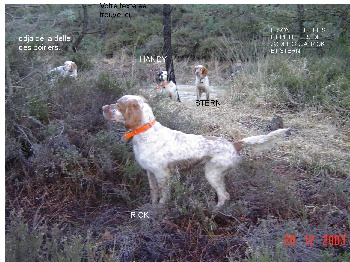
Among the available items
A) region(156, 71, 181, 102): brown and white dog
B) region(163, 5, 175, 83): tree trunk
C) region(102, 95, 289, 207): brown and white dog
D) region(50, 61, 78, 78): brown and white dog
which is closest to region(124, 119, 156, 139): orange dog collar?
region(102, 95, 289, 207): brown and white dog

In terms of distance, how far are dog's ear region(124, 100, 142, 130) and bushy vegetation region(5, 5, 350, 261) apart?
544 mm

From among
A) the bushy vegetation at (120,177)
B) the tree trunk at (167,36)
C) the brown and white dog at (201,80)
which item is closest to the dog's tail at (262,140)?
the bushy vegetation at (120,177)

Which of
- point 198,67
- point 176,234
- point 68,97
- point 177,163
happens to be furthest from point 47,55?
point 198,67

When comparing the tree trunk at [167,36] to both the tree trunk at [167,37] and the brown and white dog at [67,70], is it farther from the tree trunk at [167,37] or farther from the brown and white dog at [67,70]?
the brown and white dog at [67,70]

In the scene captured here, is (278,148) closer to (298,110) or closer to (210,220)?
(298,110)

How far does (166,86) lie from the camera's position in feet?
18.5

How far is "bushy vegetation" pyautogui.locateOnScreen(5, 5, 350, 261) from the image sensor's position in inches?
104

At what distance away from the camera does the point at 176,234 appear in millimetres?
2797

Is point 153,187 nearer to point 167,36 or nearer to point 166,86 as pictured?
point 167,36

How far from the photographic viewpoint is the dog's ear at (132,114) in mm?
2852

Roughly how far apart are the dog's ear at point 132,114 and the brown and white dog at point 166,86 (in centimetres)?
240

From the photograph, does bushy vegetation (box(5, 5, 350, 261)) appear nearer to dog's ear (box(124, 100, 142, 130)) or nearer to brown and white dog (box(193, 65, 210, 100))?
dog's ear (box(124, 100, 142, 130))

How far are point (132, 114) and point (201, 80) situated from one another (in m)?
3.41

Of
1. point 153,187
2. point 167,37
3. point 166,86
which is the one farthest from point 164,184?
point 166,86
